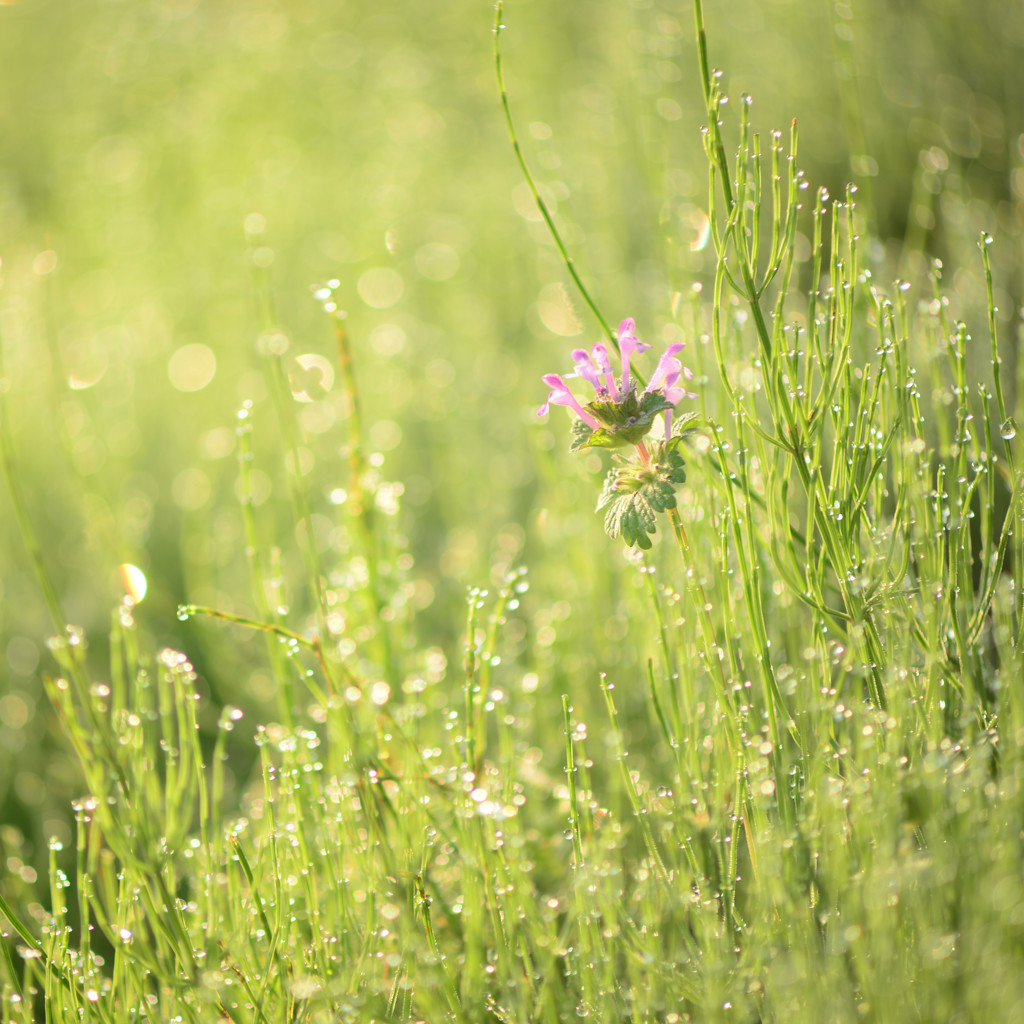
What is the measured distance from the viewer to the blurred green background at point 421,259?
1.59m

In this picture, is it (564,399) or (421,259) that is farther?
(421,259)

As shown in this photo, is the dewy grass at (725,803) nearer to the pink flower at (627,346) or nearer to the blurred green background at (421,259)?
the pink flower at (627,346)

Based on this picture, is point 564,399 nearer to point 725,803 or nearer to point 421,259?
point 725,803

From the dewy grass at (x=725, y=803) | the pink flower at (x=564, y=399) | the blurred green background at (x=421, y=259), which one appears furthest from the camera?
the blurred green background at (x=421, y=259)

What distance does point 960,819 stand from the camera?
66 cm

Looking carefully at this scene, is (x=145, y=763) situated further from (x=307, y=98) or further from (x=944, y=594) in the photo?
(x=307, y=98)

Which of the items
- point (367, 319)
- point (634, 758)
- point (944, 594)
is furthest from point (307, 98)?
point (944, 594)

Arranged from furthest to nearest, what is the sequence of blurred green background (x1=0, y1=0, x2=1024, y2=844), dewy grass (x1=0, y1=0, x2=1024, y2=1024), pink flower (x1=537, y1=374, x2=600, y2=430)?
blurred green background (x1=0, y1=0, x2=1024, y2=844) → pink flower (x1=537, y1=374, x2=600, y2=430) → dewy grass (x1=0, y1=0, x2=1024, y2=1024)

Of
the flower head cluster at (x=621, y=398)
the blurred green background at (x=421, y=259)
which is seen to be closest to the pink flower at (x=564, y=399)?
the flower head cluster at (x=621, y=398)

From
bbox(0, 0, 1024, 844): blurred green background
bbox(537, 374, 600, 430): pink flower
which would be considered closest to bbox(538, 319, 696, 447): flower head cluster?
bbox(537, 374, 600, 430): pink flower

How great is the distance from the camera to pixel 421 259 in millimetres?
2805

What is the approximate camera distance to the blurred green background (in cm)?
159

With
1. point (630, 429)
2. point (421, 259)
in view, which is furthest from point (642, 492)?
point (421, 259)

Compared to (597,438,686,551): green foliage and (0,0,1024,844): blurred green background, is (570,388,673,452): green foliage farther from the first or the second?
(0,0,1024,844): blurred green background
